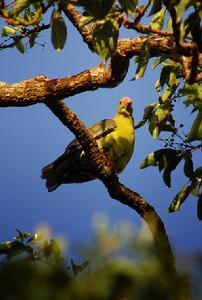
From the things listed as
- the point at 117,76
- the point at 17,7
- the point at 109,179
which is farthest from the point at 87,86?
the point at 17,7

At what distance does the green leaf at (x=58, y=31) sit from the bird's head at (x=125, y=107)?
11.8ft

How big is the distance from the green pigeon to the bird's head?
1.16 ft

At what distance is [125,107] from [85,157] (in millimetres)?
1675

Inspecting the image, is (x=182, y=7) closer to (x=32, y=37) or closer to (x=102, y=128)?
(x=32, y=37)

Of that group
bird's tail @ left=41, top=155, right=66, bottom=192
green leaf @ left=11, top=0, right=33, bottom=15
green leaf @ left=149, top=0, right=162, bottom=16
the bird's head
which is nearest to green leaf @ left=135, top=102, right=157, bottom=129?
green leaf @ left=149, top=0, right=162, bottom=16

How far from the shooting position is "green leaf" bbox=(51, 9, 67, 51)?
2.18 meters

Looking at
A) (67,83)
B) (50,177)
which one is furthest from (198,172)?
(50,177)

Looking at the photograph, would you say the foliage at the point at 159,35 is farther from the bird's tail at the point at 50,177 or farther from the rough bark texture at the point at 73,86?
the bird's tail at the point at 50,177

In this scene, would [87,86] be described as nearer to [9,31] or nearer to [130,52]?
[130,52]

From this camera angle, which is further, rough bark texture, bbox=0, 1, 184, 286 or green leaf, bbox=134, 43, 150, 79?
rough bark texture, bbox=0, 1, 184, 286

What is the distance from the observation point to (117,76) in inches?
126

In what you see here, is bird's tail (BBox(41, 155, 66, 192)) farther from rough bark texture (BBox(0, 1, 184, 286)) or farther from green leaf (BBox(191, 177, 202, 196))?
green leaf (BBox(191, 177, 202, 196))

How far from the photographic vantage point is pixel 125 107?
5809 mm

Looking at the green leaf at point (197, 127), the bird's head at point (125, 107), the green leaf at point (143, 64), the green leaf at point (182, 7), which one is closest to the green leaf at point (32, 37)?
the green leaf at point (143, 64)
